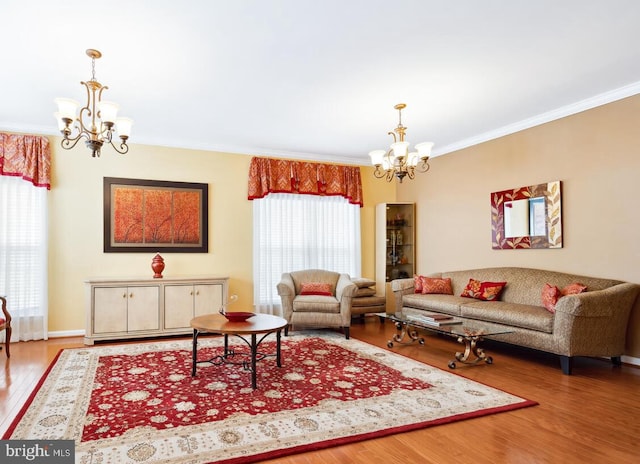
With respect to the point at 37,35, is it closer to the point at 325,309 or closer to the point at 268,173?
the point at 268,173

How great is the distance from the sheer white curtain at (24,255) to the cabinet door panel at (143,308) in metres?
1.09

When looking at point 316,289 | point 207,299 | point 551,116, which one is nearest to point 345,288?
point 316,289

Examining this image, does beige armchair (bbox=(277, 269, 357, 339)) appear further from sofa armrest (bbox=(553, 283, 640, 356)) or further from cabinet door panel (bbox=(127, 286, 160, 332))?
sofa armrest (bbox=(553, 283, 640, 356))

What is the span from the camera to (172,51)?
3.29 metres

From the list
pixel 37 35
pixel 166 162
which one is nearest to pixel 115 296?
pixel 166 162

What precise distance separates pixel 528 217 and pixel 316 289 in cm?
287

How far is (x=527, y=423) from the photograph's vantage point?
265 cm

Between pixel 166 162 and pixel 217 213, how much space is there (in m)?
1.00

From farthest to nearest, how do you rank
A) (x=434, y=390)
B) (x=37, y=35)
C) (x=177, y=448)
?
(x=434, y=390), (x=37, y=35), (x=177, y=448)

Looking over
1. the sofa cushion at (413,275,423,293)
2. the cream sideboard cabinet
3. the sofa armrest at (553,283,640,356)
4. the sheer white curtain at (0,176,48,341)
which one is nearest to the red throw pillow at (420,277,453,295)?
the sofa cushion at (413,275,423,293)

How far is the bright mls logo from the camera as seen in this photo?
206cm

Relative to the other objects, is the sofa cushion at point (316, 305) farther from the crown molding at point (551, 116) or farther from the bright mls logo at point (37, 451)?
the bright mls logo at point (37, 451)

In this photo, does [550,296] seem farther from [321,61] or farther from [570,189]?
[321,61]

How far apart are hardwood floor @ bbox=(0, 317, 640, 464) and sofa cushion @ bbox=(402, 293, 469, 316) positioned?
830mm
